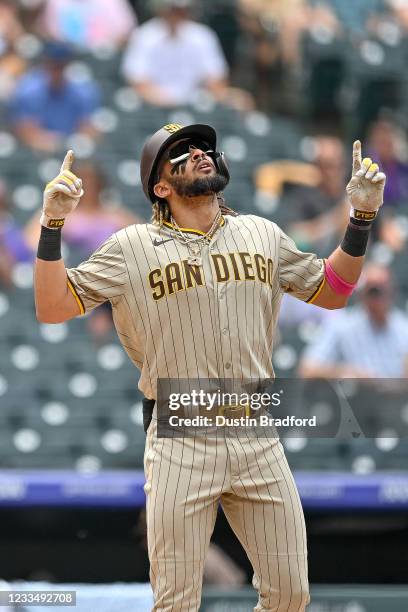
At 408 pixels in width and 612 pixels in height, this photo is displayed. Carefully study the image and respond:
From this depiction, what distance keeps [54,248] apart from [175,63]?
5081mm

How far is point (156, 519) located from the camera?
3.03 metres

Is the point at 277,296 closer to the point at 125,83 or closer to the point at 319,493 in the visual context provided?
the point at 319,493

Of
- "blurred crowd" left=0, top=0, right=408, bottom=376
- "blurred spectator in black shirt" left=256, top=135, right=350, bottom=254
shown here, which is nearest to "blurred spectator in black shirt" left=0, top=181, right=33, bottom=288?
"blurred crowd" left=0, top=0, right=408, bottom=376

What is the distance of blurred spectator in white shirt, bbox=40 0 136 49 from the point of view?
322 inches

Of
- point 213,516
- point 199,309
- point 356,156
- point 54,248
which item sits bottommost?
point 213,516

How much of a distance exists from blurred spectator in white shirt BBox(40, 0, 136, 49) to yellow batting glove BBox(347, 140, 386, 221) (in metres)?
5.26

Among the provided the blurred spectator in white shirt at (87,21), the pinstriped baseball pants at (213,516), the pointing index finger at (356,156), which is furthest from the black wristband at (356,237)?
the blurred spectator in white shirt at (87,21)

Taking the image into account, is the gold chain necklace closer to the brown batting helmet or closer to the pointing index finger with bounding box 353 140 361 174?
the brown batting helmet

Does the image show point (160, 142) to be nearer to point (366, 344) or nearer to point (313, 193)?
point (366, 344)

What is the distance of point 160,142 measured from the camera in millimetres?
3215

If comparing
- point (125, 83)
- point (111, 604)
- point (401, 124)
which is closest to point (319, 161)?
point (401, 124)

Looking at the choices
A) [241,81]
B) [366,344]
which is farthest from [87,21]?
[366,344]

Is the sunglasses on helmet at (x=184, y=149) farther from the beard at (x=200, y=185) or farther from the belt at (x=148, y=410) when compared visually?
the belt at (x=148, y=410)

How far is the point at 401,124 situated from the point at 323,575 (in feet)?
12.7
